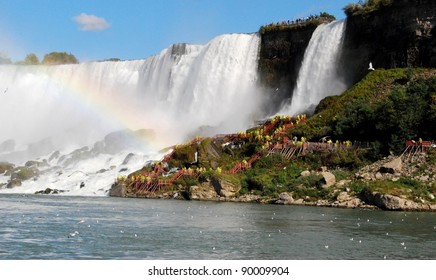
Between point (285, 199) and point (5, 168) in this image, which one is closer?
point (285, 199)

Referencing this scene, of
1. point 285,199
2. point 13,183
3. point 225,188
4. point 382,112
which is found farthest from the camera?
point 13,183

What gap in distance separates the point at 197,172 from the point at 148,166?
7964mm

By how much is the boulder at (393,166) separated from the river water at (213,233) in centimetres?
497

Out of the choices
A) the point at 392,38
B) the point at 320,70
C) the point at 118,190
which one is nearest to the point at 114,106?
the point at 320,70

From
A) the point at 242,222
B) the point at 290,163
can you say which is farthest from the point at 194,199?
the point at 242,222

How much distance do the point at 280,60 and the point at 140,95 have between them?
1930cm

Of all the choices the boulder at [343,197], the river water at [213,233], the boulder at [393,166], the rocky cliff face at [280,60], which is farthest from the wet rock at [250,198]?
the rocky cliff face at [280,60]

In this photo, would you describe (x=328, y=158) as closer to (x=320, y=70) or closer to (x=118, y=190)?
(x=118, y=190)

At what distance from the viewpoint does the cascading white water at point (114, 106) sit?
59.6 m

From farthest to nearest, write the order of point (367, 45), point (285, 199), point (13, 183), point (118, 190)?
point (367, 45)
point (13, 183)
point (118, 190)
point (285, 199)

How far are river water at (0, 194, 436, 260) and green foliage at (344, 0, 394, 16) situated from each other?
1082 inches

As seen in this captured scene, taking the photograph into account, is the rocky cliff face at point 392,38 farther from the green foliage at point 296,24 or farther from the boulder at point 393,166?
the boulder at point 393,166

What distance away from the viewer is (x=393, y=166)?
3619 cm

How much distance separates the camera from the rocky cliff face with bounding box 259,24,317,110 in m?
63.2
